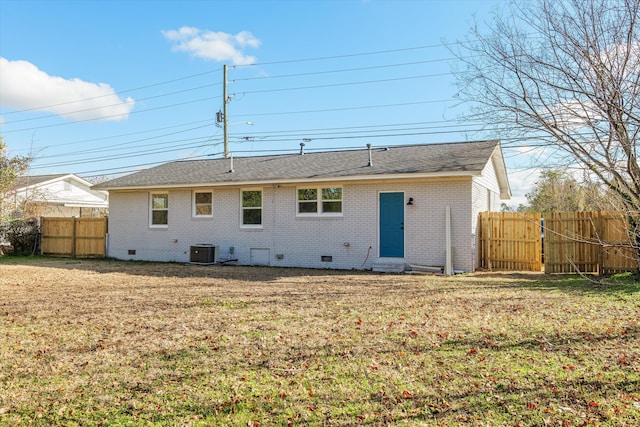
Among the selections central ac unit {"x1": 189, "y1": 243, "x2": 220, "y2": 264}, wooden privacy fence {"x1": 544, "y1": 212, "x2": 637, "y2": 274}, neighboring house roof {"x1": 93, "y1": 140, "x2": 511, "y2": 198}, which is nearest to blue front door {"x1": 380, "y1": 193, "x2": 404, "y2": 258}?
neighboring house roof {"x1": 93, "y1": 140, "x2": 511, "y2": 198}

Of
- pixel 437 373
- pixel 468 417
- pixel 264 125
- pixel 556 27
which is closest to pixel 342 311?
pixel 437 373

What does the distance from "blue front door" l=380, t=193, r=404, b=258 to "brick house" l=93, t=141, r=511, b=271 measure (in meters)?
0.03

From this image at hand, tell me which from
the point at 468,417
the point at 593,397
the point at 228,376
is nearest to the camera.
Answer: the point at 468,417

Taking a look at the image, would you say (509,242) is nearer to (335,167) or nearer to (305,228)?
(335,167)

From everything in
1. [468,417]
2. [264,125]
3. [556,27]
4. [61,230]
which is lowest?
[468,417]

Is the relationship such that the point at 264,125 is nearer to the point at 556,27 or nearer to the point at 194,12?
the point at 194,12

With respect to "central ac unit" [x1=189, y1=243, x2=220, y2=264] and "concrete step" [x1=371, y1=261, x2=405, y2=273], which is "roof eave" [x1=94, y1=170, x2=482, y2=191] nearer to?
"central ac unit" [x1=189, y1=243, x2=220, y2=264]

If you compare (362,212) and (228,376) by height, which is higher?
(362,212)

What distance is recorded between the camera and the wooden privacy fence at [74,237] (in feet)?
59.4

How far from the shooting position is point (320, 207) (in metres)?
14.2

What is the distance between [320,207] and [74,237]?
1157cm

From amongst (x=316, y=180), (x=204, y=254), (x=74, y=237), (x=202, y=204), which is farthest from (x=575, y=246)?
(x=74, y=237)

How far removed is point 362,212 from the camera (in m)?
13.6

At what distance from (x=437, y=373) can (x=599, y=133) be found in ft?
12.9
